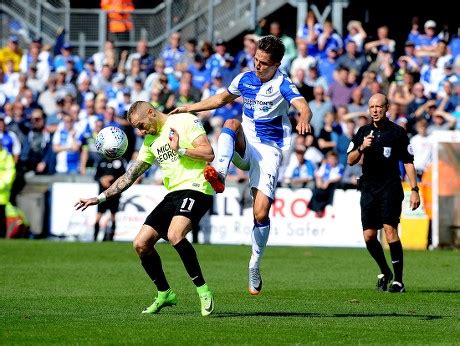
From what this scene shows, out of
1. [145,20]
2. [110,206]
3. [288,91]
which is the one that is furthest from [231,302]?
[145,20]

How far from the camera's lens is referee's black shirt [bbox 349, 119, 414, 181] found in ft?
48.5

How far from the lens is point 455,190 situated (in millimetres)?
23344

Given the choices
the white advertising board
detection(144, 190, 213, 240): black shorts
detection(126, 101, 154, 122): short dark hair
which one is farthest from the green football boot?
the white advertising board

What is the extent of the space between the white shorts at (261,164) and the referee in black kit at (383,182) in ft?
5.87

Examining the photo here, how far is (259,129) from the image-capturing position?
13172mm

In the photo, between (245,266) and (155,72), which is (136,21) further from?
(245,266)

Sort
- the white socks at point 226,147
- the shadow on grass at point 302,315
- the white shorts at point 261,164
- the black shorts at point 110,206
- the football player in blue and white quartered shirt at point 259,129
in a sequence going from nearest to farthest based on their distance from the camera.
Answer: the shadow on grass at point 302,315
the white socks at point 226,147
the football player in blue and white quartered shirt at point 259,129
the white shorts at point 261,164
the black shorts at point 110,206

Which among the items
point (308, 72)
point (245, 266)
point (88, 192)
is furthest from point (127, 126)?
point (245, 266)

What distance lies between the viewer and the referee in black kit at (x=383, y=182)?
14719 millimetres

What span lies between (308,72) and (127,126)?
429 centimetres

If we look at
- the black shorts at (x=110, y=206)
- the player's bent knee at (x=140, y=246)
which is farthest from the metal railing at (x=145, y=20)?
the player's bent knee at (x=140, y=246)

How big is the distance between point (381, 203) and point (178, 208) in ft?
13.5

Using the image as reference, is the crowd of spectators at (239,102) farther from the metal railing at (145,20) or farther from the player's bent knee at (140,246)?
the player's bent knee at (140,246)

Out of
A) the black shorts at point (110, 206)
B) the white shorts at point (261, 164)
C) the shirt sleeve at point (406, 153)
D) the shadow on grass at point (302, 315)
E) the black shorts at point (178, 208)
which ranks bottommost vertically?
the shadow on grass at point (302, 315)
